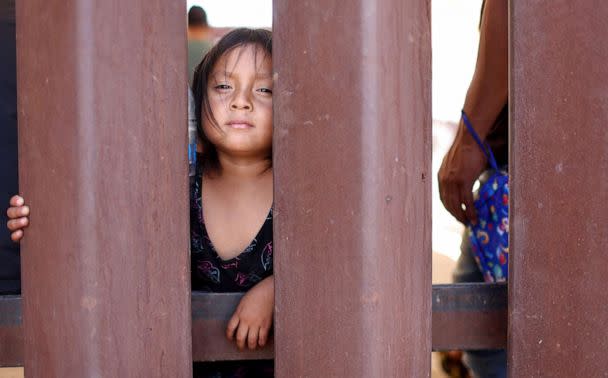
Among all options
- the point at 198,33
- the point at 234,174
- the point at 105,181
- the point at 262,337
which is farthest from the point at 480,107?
the point at 198,33

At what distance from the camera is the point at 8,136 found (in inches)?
61.1

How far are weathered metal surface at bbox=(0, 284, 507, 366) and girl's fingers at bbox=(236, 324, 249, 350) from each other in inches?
0.5

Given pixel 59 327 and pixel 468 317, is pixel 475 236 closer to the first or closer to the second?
pixel 468 317

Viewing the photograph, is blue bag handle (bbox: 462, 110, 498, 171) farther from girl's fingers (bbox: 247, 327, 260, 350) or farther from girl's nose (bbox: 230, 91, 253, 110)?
girl's fingers (bbox: 247, 327, 260, 350)

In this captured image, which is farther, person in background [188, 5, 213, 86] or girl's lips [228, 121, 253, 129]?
person in background [188, 5, 213, 86]

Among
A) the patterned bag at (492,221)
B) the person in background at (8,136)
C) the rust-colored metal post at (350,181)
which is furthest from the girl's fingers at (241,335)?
the patterned bag at (492,221)

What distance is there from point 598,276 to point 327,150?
1.29 feet

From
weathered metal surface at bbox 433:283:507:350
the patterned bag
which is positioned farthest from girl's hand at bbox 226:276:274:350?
the patterned bag

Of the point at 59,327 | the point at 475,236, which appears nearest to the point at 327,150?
the point at 59,327

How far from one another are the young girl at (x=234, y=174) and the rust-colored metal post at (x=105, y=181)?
1.58 ft

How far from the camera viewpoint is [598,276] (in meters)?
0.97

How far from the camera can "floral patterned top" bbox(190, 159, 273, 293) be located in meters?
1.52

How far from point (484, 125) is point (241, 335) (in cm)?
102

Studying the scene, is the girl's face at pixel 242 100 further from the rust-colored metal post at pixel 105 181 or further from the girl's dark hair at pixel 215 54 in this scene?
the rust-colored metal post at pixel 105 181
